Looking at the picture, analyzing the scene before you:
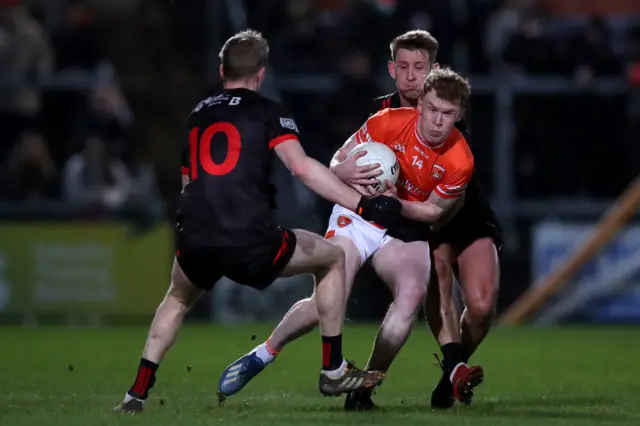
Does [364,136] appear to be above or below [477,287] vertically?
above

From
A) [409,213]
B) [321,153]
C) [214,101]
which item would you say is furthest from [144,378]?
[321,153]

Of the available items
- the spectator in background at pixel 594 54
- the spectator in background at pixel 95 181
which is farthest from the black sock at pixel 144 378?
the spectator in background at pixel 594 54

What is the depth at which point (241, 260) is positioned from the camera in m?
7.16

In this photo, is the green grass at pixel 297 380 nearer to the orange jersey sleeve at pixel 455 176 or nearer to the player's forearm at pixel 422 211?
the player's forearm at pixel 422 211

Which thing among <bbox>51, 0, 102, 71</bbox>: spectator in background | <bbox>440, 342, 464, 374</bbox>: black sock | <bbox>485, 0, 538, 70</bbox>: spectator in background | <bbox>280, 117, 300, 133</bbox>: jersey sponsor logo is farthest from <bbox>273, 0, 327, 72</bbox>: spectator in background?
<bbox>280, 117, 300, 133</bbox>: jersey sponsor logo

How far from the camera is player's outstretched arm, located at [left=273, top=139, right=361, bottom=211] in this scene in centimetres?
717

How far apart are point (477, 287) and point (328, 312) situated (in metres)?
1.45

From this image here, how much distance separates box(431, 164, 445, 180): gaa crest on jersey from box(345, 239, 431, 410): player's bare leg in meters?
0.44

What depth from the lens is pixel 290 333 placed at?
7.91m

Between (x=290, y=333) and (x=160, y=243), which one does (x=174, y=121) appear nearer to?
(x=160, y=243)

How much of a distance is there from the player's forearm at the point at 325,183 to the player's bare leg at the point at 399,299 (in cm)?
71

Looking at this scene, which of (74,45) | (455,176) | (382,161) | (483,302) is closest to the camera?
(382,161)

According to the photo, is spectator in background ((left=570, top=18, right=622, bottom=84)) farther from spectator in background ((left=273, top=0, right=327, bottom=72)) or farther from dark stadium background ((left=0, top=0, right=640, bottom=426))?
spectator in background ((left=273, top=0, right=327, bottom=72))

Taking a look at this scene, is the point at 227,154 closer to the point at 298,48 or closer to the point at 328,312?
the point at 328,312
